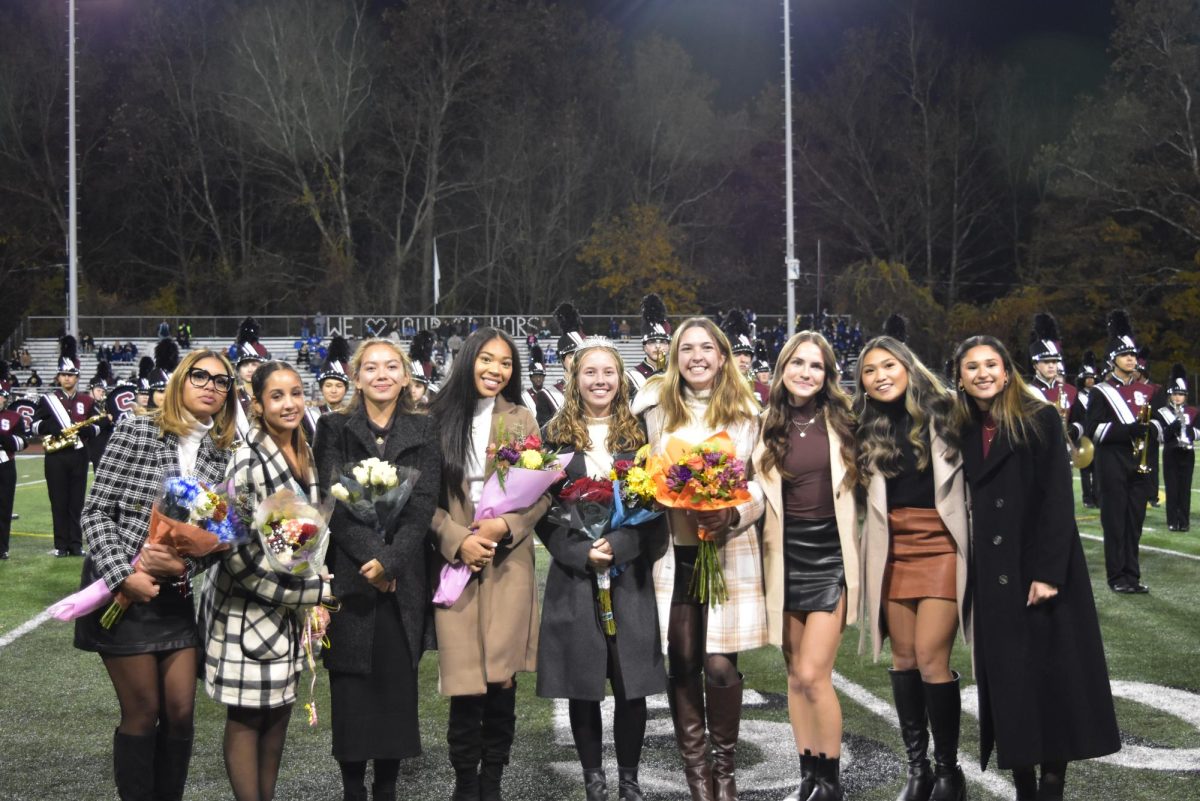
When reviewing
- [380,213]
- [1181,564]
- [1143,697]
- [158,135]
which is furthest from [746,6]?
[1143,697]

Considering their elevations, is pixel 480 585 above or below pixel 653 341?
below

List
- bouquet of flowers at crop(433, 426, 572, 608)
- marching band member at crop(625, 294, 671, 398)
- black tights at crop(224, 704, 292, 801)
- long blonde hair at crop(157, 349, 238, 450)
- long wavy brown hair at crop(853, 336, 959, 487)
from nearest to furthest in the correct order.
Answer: black tights at crop(224, 704, 292, 801) < long blonde hair at crop(157, 349, 238, 450) < bouquet of flowers at crop(433, 426, 572, 608) < long wavy brown hair at crop(853, 336, 959, 487) < marching band member at crop(625, 294, 671, 398)

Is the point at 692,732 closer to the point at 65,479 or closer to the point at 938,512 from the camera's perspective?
the point at 938,512

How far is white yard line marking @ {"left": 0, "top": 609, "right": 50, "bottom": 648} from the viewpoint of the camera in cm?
872

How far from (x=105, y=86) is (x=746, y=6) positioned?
29.3 metres

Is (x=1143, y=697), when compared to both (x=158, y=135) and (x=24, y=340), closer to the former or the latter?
(x=24, y=340)

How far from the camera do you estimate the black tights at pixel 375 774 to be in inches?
195

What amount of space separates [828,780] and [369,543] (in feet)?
6.42

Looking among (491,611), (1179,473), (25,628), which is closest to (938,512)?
(491,611)

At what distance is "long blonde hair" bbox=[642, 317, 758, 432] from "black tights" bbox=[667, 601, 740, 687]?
0.75m

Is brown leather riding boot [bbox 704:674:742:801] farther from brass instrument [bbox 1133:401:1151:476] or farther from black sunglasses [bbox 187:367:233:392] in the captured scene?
brass instrument [bbox 1133:401:1151:476]

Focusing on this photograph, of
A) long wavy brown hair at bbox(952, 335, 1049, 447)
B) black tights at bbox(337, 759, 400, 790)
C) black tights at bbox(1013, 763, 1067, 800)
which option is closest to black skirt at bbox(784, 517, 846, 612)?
long wavy brown hair at bbox(952, 335, 1049, 447)

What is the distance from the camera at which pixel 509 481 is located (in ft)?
16.5

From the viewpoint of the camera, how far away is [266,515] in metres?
4.39
